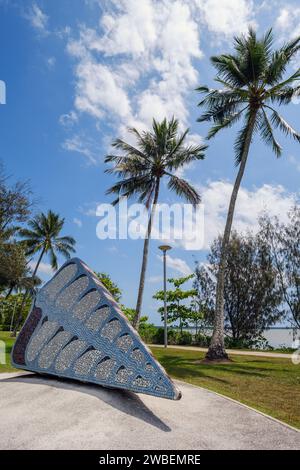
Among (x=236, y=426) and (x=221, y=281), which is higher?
(x=221, y=281)

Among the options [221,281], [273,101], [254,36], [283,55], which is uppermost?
[254,36]

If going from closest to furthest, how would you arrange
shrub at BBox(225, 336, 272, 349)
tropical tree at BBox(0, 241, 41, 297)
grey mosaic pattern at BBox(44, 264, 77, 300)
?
grey mosaic pattern at BBox(44, 264, 77, 300) < tropical tree at BBox(0, 241, 41, 297) < shrub at BBox(225, 336, 272, 349)

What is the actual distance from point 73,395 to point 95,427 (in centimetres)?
178

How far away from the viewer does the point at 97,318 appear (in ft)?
Result: 26.9

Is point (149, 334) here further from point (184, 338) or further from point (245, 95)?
point (245, 95)

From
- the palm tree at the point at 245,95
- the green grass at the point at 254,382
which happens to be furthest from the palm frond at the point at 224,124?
the green grass at the point at 254,382

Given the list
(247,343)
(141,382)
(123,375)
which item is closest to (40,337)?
(123,375)

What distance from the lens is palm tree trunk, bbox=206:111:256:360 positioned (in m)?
15.0

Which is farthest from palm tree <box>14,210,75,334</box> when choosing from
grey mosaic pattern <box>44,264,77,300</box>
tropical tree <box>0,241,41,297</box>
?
grey mosaic pattern <box>44,264,77,300</box>

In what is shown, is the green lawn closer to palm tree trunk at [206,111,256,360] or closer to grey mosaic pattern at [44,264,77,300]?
palm tree trunk at [206,111,256,360]
